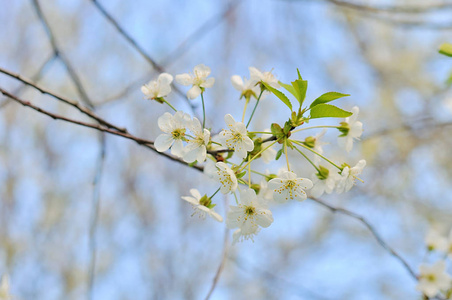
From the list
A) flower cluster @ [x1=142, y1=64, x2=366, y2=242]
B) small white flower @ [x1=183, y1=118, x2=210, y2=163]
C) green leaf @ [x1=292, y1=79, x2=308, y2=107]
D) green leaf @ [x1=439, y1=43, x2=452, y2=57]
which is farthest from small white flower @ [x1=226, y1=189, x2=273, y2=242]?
green leaf @ [x1=439, y1=43, x2=452, y2=57]

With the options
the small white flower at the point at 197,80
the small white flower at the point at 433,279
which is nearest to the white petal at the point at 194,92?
the small white flower at the point at 197,80

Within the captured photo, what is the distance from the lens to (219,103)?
509 centimetres

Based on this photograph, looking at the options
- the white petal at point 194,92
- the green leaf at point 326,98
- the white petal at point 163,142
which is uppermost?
the white petal at point 194,92

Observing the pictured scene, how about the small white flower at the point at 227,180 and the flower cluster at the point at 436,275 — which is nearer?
the small white flower at the point at 227,180

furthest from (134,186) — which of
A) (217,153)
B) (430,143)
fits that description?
(217,153)

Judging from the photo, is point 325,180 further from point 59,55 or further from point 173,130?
point 59,55

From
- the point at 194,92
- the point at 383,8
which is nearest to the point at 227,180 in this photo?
the point at 194,92

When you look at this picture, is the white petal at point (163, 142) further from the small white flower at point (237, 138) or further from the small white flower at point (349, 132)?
the small white flower at point (349, 132)

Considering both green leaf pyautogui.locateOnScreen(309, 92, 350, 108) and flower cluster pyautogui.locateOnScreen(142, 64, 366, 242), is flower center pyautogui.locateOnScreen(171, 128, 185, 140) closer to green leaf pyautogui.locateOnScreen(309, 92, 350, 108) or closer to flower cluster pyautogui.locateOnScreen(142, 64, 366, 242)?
flower cluster pyautogui.locateOnScreen(142, 64, 366, 242)

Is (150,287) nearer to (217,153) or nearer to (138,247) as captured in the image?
(138,247)

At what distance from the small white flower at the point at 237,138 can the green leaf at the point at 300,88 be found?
144 millimetres

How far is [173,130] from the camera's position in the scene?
1.07 meters

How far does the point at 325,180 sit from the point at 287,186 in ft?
0.59

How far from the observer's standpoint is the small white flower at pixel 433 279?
1.68 meters
